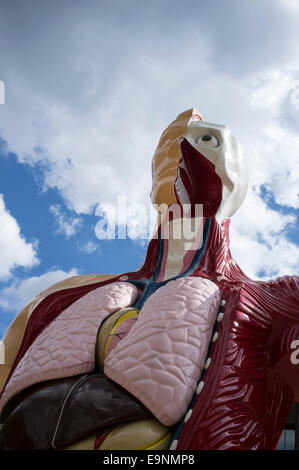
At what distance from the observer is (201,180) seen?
124 inches

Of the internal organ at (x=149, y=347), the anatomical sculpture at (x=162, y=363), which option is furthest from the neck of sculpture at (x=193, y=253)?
the internal organ at (x=149, y=347)

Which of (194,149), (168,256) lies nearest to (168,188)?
(194,149)

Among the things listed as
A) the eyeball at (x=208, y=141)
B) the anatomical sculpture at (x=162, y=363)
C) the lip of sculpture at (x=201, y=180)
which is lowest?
the anatomical sculpture at (x=162, y=363)

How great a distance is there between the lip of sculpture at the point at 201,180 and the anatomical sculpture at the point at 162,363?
270 millimetres

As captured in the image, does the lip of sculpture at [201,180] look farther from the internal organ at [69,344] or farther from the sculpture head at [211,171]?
the internal organ at [69,344]

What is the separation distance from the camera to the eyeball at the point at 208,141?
10.5 ft

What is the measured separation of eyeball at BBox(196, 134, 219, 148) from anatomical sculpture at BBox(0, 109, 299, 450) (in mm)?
639

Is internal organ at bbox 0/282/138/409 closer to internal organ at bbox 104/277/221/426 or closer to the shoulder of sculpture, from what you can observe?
internal organ at bbox 104/277/221/426

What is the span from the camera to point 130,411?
187cm

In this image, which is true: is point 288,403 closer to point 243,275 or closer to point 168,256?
point 243,275

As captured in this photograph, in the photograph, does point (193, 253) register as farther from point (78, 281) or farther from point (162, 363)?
point (162, 363)

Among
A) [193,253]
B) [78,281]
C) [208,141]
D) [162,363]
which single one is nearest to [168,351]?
[162,363]

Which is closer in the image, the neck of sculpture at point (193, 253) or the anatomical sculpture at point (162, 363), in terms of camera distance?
the anatomical sculpture at point (162, 363)

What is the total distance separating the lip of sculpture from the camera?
3123 mm
